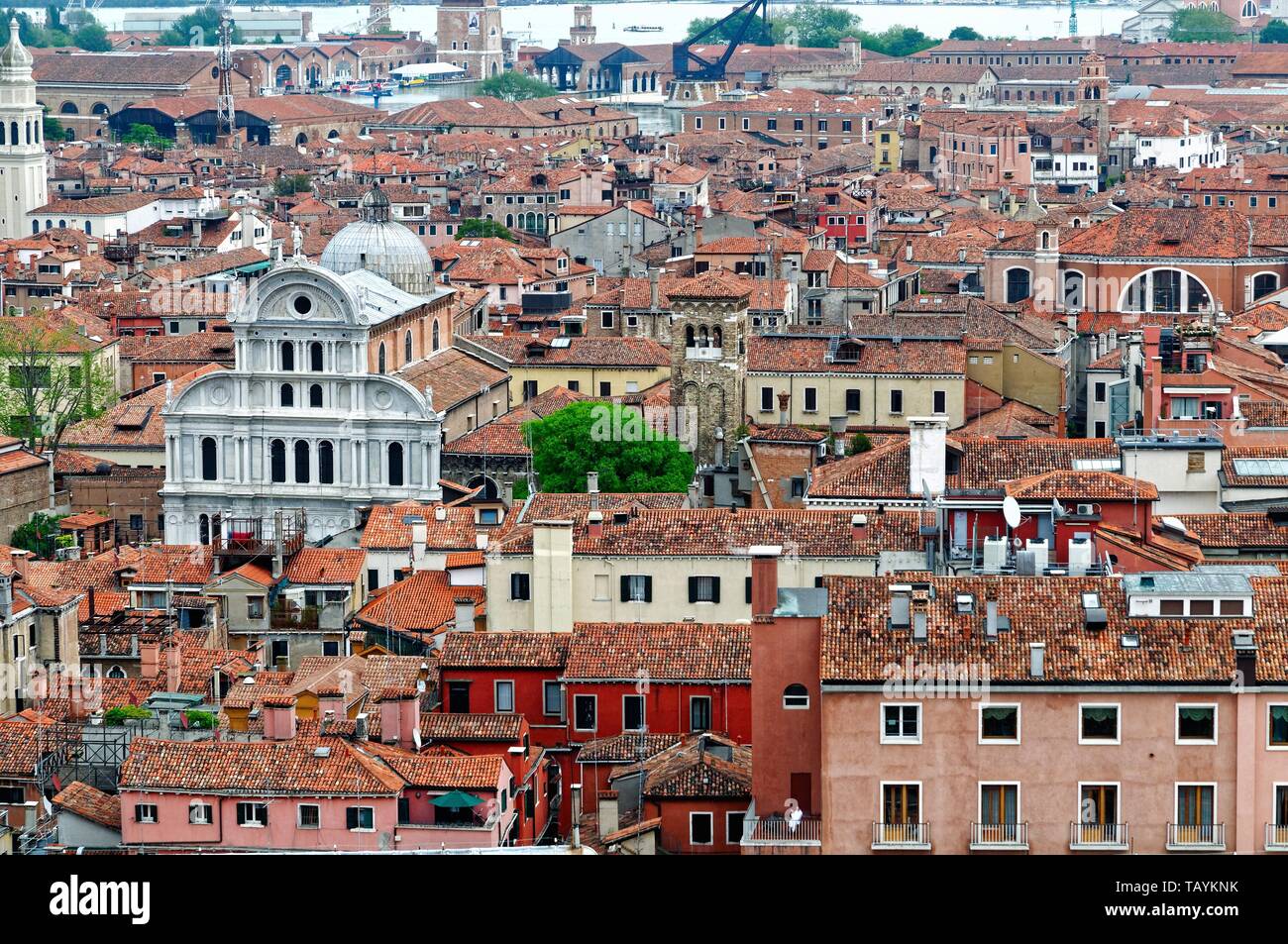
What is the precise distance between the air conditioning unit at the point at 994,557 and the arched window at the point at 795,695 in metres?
3.59

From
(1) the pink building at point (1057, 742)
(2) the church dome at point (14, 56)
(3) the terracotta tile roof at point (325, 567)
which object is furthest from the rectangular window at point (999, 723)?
(2) the church dome at point (14, 56)

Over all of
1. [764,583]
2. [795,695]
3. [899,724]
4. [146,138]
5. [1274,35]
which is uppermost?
[1274,35]

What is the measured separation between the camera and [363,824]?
13.9m

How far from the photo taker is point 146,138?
294ft

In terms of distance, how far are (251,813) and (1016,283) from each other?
1256 inches

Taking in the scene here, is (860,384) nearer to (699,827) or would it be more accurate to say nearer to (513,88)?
(699,827)

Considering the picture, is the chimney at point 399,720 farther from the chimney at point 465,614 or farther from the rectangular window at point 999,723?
the rectangular window at point 999,723

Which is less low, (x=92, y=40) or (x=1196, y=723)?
(x=92, y=40)

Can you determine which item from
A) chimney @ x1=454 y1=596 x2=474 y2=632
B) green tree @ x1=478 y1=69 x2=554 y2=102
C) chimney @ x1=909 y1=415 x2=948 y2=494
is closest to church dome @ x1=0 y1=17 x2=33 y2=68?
green tree @ x1=478 y1=69 x2=554 y2=102

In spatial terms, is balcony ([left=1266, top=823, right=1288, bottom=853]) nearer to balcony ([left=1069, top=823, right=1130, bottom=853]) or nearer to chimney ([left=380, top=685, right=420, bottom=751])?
balcony ([left=1069, top=823, right=1130, bottom=853])

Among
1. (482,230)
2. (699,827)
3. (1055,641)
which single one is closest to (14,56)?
(482,230)
